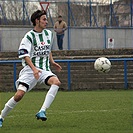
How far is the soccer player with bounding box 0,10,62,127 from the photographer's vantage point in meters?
8.97

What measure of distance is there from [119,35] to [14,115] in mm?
19517

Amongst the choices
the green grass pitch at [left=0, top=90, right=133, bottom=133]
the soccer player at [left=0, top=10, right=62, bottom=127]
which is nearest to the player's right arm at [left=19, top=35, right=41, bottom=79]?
the soccer player at [left=0, top=10, right=62, bottom=127]

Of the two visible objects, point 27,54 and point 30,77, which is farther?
point 30,77

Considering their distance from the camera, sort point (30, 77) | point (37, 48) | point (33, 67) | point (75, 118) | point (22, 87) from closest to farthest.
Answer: point (33, 67)
point (22, 87)
point (30, 77)
point (37, 48)
point (75, 118)

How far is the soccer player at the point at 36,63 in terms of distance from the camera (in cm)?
897

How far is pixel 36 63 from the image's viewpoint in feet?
30.2

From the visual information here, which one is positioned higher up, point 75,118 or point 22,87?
point 22,87

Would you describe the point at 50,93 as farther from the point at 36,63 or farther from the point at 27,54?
the point at 27,54

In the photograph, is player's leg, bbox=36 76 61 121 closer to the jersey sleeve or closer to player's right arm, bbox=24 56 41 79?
player's right arm, bbox=24 56 41 79

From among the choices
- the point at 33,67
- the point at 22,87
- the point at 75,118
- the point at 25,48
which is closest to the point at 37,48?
the point at 25,48

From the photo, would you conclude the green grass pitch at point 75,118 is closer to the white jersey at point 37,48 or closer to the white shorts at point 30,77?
the white shorts at point 30,77

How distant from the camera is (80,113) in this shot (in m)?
11.2

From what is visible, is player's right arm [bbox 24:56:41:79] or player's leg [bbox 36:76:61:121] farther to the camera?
player's leg [bbox 36:76:61:121]

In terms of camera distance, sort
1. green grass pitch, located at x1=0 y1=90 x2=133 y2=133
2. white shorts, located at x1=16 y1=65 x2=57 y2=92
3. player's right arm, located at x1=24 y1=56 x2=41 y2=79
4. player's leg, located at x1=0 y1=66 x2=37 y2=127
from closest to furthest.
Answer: green grass pitch, located at x1=0 y1=90 x2=133 y2=133, player's right arm, located at x1=24 y1=56 x2=41 y2=79, player's leg, located at x1=0 y1=66 x2=37 y2=127, white shorts, located at x1=16 y1=65 x2=57 y2=92
